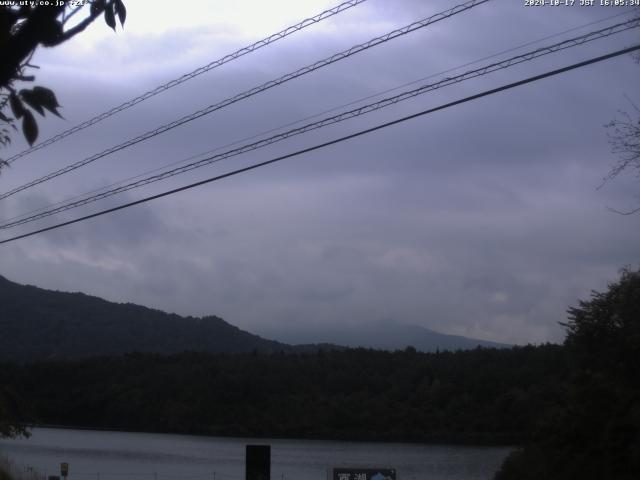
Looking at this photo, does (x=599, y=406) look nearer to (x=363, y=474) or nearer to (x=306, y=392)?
(x=363, y=474)

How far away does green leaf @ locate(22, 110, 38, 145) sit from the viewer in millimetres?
4430

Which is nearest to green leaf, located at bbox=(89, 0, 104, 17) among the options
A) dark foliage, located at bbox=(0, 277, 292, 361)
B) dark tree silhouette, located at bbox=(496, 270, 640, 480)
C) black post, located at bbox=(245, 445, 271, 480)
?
black post, located at bbox=(245, 445, 271, 480)

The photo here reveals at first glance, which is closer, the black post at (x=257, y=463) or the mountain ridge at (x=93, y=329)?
the black post at (x=257, y=463)

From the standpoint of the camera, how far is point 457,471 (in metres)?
35.3

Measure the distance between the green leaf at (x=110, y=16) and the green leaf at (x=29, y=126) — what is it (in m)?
0.78

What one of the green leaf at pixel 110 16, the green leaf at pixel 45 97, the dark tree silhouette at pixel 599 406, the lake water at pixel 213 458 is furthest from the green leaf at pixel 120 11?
the lake water at pixel 213 458

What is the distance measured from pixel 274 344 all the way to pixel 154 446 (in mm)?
91722

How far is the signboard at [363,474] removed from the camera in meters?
12.6

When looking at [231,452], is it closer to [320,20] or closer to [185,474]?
[185,474]

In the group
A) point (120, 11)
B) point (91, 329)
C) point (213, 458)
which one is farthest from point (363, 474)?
point (91, 329)

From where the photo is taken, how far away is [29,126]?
4.43 m

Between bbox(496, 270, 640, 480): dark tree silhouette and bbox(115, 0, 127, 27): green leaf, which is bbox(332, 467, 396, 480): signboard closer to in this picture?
bbox(496, 270, 640, 480): dark tree silhouette

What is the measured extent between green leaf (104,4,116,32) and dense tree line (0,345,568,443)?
139ft

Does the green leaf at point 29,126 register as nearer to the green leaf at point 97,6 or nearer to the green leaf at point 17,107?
the green leaf at point 17,107
